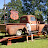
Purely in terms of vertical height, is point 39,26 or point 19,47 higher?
point 39,26

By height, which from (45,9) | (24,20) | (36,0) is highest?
(36,0)

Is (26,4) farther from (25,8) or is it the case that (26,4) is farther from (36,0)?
(36,0)

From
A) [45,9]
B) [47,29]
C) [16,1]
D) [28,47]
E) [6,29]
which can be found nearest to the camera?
[28,47]

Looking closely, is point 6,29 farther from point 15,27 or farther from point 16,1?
point 16,1

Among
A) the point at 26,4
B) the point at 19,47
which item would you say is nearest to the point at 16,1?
the point at 26,4

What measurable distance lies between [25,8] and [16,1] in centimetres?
1167

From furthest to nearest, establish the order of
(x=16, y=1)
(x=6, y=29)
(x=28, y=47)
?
1. (x=16, y=1)
2. (x=6, y=29)
3. (x=28, y=47)

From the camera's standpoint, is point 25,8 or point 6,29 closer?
point 6,29

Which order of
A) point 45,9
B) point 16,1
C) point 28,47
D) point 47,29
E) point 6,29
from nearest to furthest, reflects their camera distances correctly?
point 28,47 < point 6,29 < point 47,29 < point 45,9 < point 16,1

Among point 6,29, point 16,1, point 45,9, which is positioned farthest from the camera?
point 16,1

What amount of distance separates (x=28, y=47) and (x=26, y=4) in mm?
26094

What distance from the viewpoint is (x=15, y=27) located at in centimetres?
823

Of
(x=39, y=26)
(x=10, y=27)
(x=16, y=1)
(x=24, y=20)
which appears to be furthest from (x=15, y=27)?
(x=16, y=1)

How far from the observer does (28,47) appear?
22.1 feet
